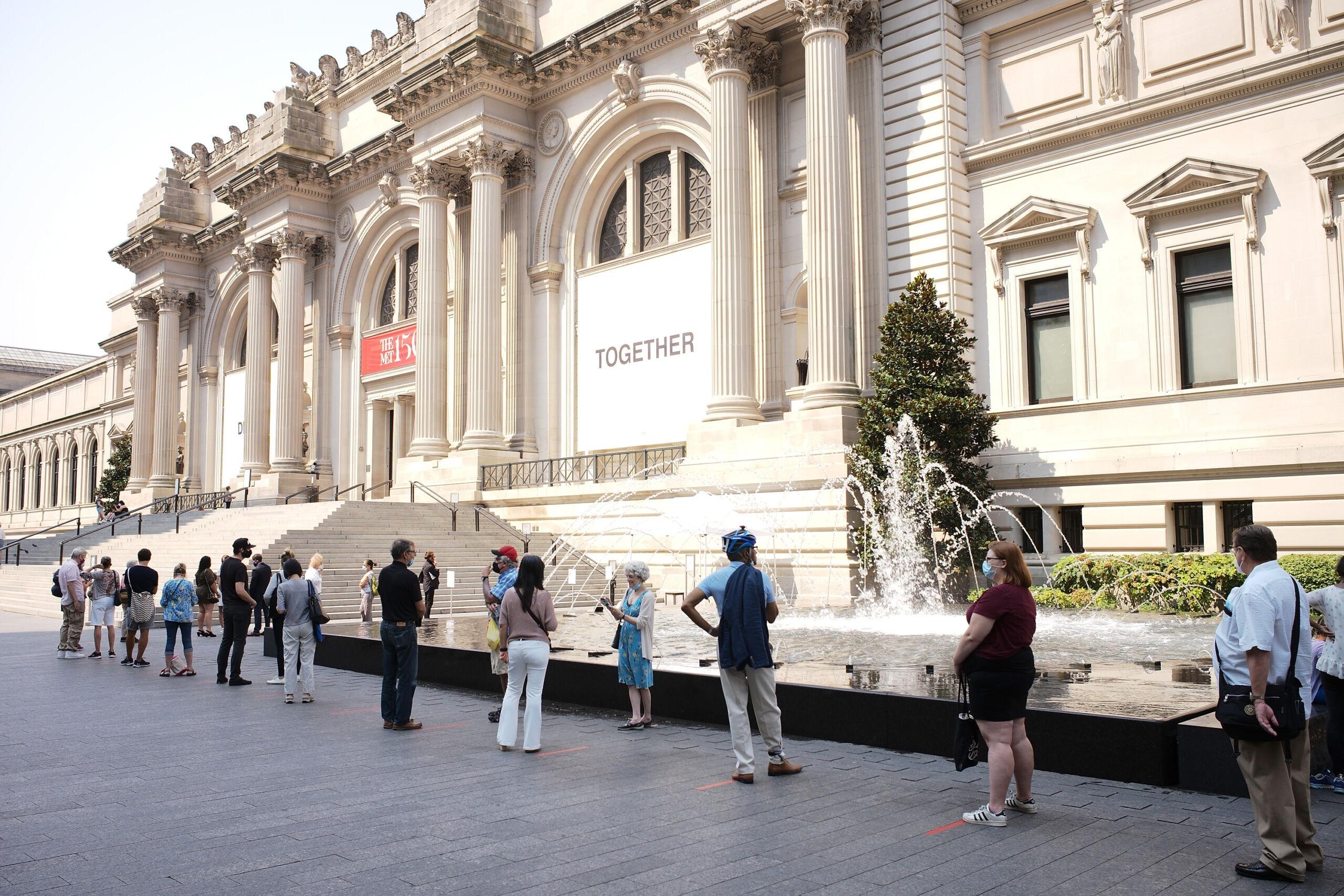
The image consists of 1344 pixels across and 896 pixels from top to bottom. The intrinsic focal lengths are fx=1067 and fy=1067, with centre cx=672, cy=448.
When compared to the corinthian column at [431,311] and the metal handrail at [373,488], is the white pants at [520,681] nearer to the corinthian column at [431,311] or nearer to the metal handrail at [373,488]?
the corinthian column at [431,311]

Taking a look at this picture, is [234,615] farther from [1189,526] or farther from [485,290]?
[485,290]

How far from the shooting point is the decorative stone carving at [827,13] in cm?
2395

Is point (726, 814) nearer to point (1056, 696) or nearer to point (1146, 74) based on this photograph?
point (1056, 696)

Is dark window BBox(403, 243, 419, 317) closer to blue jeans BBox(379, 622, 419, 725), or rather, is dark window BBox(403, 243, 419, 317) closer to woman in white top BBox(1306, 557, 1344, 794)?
blue jeans BBox(379, 622, 419, 725)

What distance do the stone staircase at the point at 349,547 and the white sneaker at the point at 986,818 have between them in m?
16.7

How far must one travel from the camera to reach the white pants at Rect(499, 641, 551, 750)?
956 cm

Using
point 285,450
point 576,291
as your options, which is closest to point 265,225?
point 285,450

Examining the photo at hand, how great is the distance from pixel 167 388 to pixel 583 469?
1186 inches

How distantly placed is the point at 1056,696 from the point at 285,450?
38.5 m

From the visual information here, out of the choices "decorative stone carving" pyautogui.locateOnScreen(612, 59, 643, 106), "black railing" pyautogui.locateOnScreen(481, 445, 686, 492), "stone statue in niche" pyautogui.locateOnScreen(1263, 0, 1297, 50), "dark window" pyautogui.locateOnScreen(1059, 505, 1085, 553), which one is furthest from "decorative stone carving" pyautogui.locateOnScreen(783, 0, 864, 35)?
"dark window" pyautogui.locateOnScreen(1059, 505, 1085, 553)

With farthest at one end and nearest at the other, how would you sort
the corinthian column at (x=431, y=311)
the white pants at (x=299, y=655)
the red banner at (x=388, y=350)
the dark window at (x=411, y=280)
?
the dark window at (x=411, y=280), the red banner at (x=388, y=350), the corinthian column at (x=431, y=311), the white pants at (x=299, y=655)

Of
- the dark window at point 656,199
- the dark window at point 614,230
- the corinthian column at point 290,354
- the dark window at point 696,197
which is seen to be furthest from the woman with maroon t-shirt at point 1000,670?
the corinthian column at point 290,354

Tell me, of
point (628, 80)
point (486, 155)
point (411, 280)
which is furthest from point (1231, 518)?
point (411, 280)

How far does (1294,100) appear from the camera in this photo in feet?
62.7
